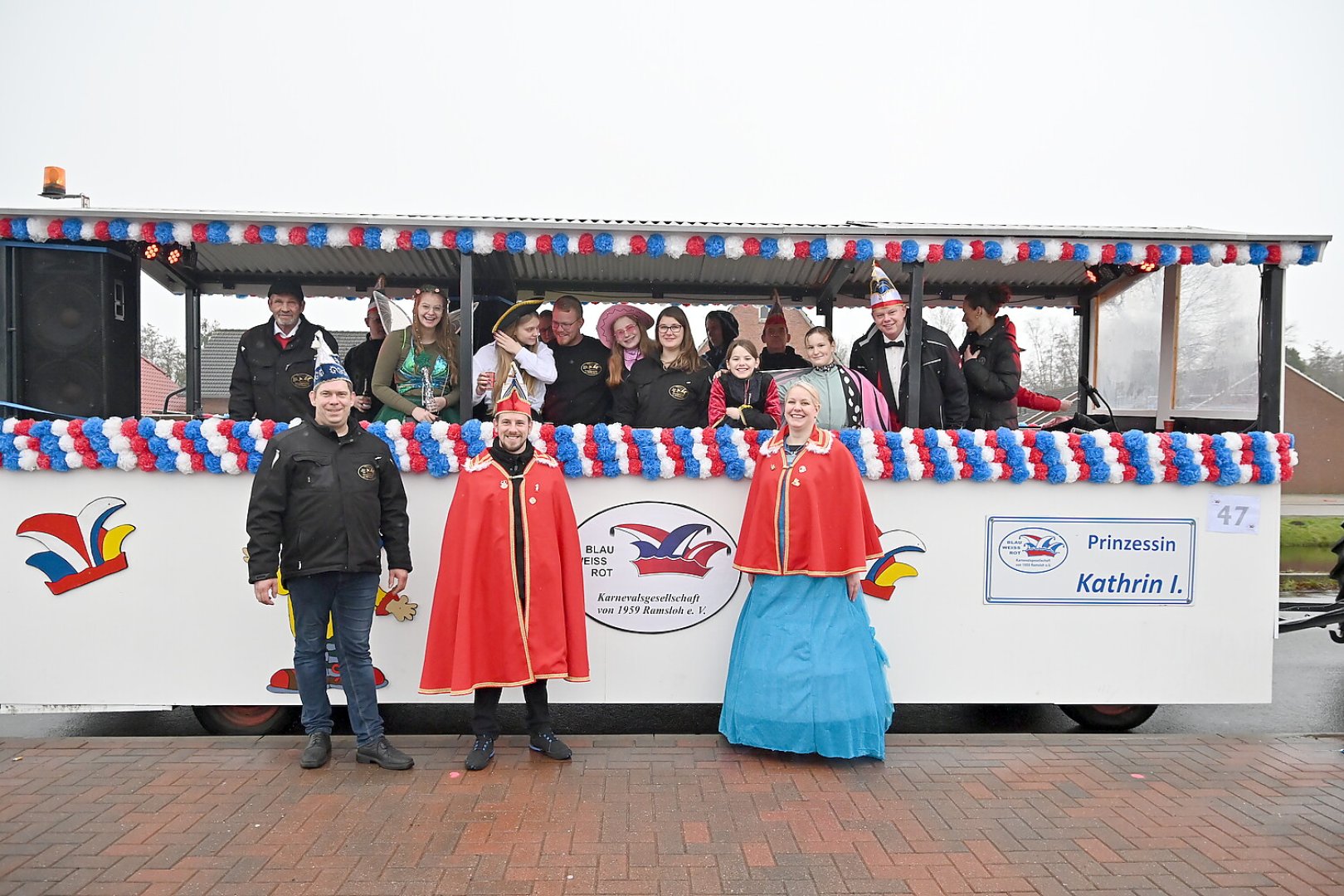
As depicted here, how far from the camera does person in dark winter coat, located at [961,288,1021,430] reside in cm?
541

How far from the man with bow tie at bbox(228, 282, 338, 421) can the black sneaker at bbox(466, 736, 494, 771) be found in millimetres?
2413

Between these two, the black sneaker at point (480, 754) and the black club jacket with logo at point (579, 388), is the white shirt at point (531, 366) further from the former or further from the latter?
the black sneaker at point (480, 754)

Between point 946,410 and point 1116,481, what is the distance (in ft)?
3.45

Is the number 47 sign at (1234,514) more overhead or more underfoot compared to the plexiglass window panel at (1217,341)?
more underfoot

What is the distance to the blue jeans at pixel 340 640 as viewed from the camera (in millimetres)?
4219

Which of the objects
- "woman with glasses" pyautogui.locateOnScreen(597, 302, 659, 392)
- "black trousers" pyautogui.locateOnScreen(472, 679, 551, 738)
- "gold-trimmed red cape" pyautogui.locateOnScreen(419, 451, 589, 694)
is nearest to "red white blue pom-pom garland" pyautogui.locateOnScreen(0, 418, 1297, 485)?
"gold-trimmed red cape" pyautogui.locateOnScreen(419, 451, 589, 694)

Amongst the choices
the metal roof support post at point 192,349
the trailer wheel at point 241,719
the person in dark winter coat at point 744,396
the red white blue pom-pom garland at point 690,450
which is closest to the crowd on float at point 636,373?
the person in dark winter coat at point 744,396

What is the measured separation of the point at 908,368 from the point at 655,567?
195 centimetres

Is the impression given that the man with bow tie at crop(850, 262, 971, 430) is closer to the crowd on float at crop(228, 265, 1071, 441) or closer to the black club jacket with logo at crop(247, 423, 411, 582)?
the crowd on float at crop(228, 265, 1071, 441)

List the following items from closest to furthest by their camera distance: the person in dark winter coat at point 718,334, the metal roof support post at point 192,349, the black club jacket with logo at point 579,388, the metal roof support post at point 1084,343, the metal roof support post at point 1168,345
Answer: the black club jacket with logo at point 579,388 → the metal roof support post at point 1168,345 → the person in dark winter coat at point 718,334 → the metal roof support post at point 192,349 → the metal roof support post at point 1084,343

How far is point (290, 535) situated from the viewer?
13.5ft

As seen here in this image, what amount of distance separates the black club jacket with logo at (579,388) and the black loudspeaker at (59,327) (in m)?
2.63

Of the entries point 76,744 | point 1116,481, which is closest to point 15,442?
point 76,744

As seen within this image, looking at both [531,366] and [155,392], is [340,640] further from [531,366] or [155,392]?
[155,392]
